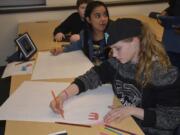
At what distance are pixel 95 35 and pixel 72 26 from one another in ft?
2.36

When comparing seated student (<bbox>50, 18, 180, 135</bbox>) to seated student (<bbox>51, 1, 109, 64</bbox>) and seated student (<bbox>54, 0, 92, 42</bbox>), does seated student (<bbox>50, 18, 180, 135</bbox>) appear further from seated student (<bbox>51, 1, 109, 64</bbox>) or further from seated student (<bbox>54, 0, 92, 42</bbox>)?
seated student (<bbox>54, 0, 92, 42</bbox>)

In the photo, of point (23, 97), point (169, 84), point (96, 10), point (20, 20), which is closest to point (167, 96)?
point (169, 84)

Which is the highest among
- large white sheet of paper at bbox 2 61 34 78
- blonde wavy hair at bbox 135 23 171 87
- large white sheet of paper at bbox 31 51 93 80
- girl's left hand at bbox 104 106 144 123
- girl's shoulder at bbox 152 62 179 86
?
blonde wavy hair at bbox 135 23 171 87

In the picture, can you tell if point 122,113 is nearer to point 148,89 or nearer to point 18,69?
point 148,89

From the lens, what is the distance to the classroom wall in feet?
11.4

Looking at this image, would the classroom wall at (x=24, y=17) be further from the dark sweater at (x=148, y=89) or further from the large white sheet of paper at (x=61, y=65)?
the dark sweater at (x=148, y=89)

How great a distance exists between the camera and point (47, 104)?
4.64 feet

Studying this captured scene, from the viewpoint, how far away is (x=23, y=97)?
150cm

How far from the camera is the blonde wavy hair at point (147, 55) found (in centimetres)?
131

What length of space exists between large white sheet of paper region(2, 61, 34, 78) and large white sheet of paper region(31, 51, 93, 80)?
46 millimetres

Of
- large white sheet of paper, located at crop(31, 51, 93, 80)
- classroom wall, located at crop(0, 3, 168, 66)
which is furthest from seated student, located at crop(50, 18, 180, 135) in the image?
classroom wall, located at crop(0, 3, 168, 66)

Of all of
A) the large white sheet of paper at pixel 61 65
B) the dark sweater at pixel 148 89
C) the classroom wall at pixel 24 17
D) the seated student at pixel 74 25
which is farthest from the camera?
the classroom wall at pixel 24 17

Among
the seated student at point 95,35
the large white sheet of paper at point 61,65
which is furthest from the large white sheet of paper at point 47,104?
the seated student at point 95,35

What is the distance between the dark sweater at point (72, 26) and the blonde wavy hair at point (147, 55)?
4.89 feet
